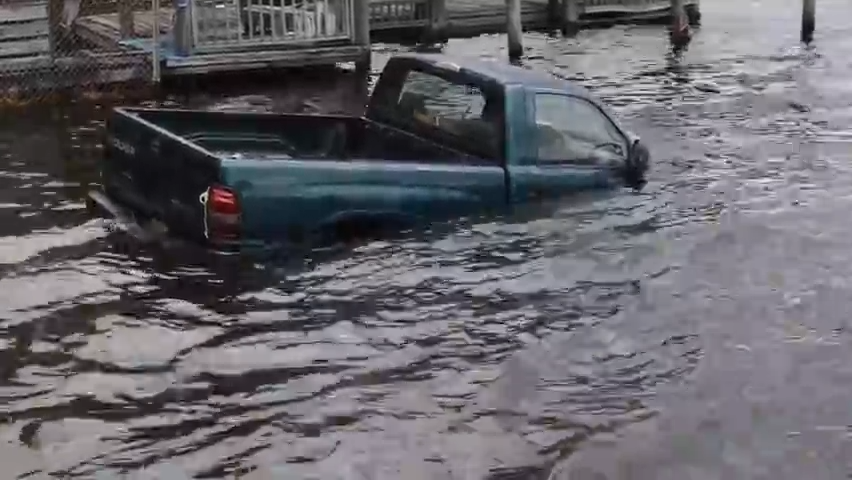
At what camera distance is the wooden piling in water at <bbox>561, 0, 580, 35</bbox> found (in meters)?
24.8

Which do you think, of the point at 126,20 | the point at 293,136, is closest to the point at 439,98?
the point at 293,136

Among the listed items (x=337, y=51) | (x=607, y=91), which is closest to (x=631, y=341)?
(x=607, y=91)

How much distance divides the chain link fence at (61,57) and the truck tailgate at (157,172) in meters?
6.46

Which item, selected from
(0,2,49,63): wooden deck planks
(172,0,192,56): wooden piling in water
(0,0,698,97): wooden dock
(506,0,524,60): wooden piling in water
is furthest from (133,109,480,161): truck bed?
(506,0,524,60): wooden piling in water

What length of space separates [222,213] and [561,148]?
9.68 feet

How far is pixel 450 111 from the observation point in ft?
33.2

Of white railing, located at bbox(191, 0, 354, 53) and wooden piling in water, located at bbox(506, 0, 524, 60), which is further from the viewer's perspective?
wooden piling in water, located at bbox(506, 0, 524, 60)

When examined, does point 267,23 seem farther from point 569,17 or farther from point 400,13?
point 569,17

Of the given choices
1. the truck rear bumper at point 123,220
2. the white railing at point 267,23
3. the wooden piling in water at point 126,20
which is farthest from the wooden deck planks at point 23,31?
the truck rear bumper at point 123,220

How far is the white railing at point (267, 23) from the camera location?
57.8 feet

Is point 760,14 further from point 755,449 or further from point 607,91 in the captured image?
point 755,449

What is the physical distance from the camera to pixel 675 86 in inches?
753

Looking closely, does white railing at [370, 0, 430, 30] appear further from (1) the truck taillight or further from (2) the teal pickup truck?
(1) the truck taillight

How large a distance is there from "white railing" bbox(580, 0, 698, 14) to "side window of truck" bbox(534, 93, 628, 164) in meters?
15.5
